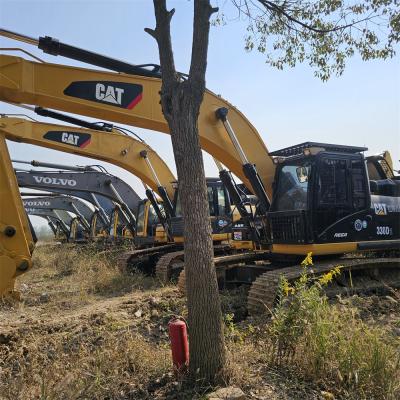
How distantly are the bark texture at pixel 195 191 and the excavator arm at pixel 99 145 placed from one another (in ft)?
23.5

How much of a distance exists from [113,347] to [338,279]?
4.14m

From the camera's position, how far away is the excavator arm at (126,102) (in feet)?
22.6

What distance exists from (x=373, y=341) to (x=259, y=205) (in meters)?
4.68

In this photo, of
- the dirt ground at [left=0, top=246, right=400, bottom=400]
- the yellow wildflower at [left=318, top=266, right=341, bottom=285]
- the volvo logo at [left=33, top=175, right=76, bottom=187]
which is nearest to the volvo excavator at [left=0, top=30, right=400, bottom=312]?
the dirt ground at [left=0, top=246, right=400, bottom=400]

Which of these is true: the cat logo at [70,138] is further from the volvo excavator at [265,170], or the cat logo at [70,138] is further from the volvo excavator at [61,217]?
the volvo excavator at [61,217]

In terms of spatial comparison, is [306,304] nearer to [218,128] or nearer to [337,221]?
[337,221]

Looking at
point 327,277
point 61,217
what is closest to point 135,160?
point 327,277

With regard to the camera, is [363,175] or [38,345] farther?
[363,175]

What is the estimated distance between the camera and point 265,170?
8.63m

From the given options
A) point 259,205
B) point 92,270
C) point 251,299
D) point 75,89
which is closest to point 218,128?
point 259,205

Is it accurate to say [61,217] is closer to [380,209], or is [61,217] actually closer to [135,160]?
[135,160]

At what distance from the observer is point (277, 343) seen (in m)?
4.23

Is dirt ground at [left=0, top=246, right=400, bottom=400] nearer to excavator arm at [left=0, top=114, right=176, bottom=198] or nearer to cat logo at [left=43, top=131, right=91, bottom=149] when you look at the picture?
excavator arm at [left=0, top=114, right=176, bottom=198]

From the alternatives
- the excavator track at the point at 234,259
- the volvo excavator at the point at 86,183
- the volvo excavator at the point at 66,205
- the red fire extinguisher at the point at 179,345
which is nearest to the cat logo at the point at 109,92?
the excavator track at the point at 234,259
